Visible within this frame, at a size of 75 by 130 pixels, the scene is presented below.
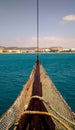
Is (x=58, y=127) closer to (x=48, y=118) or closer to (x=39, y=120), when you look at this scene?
(x=48, y=118)

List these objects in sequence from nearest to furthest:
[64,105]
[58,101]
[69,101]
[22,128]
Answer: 1. [22,128]
2. [64,105]
3. [58,101]
4. [69,101]

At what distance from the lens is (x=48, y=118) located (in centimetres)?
579

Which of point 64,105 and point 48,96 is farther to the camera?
point 48,96

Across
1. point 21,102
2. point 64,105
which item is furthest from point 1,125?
point 64,105

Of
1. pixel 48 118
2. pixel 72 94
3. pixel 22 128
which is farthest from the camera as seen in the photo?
pixel 72 94

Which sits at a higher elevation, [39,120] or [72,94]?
[39,120]

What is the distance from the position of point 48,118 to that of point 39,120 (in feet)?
1.70

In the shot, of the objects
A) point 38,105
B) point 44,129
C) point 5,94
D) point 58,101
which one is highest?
point 38,105

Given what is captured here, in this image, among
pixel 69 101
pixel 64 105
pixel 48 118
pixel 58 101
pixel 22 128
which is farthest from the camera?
pixel 69 101

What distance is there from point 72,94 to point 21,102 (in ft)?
58.2

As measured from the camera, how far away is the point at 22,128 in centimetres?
534

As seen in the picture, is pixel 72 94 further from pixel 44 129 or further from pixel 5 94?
pixel 44 129

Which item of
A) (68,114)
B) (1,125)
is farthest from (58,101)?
(1,125)

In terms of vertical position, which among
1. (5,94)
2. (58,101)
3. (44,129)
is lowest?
(5,94)
